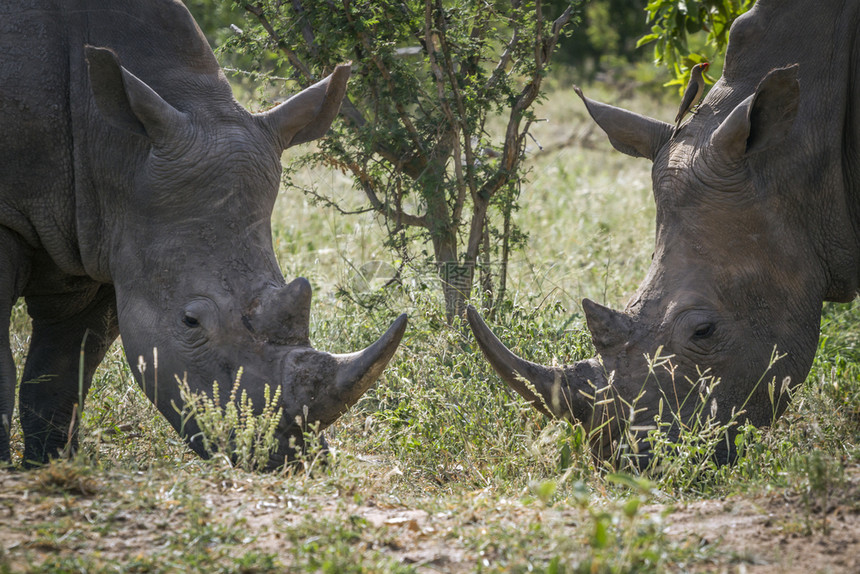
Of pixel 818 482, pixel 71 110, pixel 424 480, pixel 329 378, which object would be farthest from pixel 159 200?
pixel 818 482

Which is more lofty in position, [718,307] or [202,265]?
[202,265]

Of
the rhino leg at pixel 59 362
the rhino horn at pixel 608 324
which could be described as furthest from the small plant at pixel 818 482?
the rhino leg at pixel 59 362

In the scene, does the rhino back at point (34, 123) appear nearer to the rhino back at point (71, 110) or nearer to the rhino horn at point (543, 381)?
the rhino back at point (71, 110)

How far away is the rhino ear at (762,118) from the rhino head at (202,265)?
180 cm

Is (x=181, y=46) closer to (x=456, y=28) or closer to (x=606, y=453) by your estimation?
(x=456, y=28)

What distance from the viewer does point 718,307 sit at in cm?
477

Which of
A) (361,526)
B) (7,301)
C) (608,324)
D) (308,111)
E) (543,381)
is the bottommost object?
(361,526)

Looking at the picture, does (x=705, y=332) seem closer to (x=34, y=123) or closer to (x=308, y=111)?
(x=308, y=111)

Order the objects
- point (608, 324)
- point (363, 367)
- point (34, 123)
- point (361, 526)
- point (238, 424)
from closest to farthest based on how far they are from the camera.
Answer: point (361, 526)
point (238, 424)
point (363, 367)
point (34, 123)
point (608, 324)

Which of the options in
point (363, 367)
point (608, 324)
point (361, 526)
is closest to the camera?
point (361, 526)

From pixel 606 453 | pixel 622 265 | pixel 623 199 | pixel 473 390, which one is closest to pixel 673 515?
pixel 606 453

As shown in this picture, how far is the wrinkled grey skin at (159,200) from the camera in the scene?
14.7ft

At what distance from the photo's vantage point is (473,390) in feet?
17.5

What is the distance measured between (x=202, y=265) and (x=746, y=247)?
252cm
